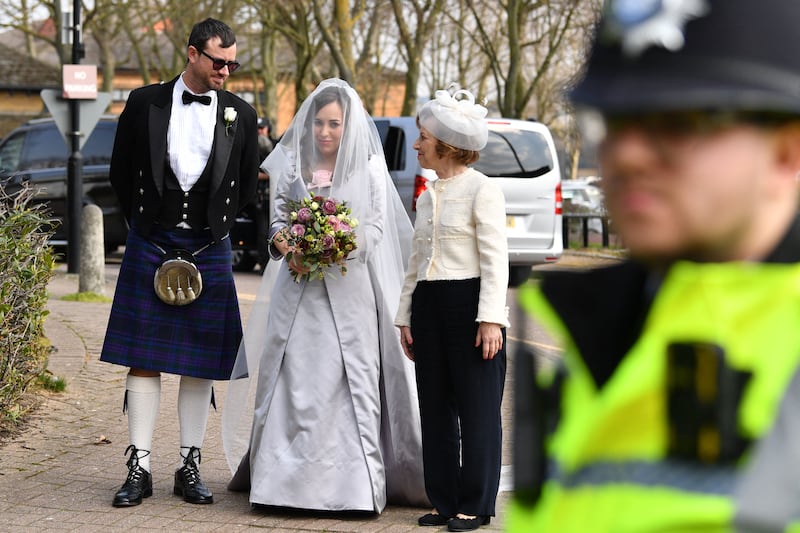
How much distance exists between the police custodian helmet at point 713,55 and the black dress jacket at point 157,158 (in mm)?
4740

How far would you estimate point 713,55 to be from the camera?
0.97 metres

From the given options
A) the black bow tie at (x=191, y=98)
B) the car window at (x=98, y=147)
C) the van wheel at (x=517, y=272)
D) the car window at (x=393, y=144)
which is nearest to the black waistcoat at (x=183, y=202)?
the black bow tie at (x=191, y=98)

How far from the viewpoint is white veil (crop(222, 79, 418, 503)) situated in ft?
18.6

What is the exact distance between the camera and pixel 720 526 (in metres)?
0.94


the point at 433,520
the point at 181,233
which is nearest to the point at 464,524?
the point at 433,520

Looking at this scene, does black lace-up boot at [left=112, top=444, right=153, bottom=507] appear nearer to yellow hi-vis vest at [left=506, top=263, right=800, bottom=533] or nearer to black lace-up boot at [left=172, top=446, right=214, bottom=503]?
black lace-up boot at [left=172, top=446, right=214, bottom=503]

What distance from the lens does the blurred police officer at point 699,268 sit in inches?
37.5

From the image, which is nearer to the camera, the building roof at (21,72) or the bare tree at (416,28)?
the bare tree at (416,28)

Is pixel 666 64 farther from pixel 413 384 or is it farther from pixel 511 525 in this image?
pixel 413 384

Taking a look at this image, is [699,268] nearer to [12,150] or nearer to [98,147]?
[98,147]

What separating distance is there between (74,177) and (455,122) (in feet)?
32.9

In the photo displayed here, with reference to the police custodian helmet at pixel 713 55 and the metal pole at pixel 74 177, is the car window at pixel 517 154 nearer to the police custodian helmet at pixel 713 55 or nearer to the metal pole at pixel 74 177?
the metal pole at pixel 74 177

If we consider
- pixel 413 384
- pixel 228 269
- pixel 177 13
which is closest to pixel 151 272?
pixel 228 269

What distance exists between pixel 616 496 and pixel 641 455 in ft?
0.13
